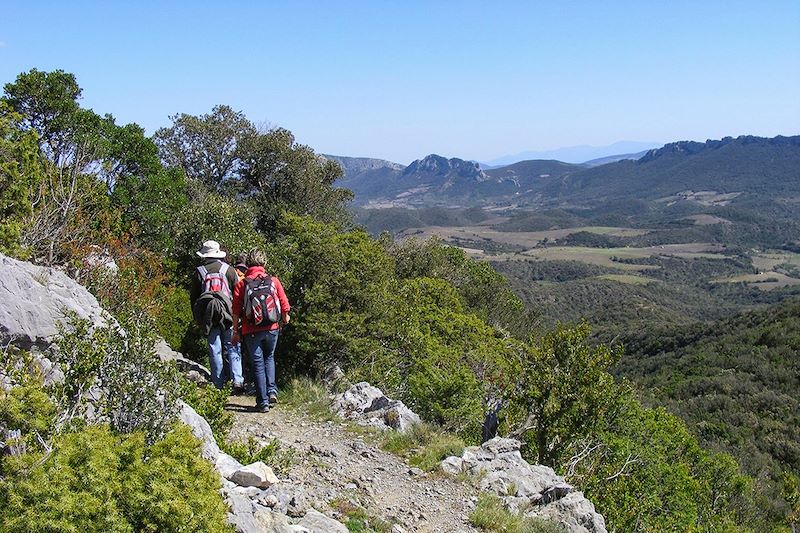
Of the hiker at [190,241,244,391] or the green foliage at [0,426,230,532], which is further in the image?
the hiker at [190,241,244,391]

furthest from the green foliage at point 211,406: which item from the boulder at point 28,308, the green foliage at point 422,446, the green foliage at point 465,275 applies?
the green foliage at point 465,275

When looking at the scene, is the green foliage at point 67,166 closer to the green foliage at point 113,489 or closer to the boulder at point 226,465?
the boulder at point 226,465

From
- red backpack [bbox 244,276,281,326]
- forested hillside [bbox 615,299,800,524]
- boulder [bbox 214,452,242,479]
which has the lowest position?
forested hillside [bbox 615,299,800,524]

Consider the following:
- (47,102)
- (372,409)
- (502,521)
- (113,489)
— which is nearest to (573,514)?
(502,521)

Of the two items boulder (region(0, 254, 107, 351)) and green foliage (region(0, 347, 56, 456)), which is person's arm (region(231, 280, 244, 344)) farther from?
green foliage (region(0, 347, 56, 456))

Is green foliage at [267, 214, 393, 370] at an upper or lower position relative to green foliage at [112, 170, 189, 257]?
lower

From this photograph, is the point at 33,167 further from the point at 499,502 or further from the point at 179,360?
the point at 499,502

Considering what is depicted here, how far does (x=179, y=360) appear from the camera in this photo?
9680 millimetres

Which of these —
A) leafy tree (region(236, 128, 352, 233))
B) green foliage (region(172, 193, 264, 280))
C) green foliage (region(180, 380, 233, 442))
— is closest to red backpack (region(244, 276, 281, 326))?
green foliage (region(180, 380, 233, 442))

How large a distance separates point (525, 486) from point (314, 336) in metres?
4.91

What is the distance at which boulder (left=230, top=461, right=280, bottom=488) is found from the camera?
5.39 metres

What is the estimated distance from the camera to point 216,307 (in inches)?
312

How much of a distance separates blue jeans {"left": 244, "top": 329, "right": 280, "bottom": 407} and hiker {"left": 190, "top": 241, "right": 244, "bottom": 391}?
359 millimetres

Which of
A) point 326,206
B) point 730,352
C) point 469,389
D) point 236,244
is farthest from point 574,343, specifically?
point 730,352
